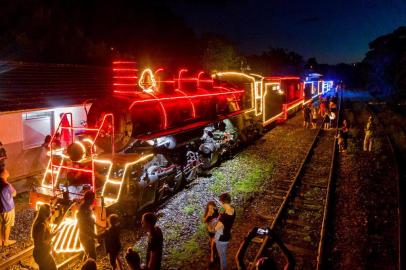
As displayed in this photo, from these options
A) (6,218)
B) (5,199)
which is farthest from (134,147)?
(6,218)

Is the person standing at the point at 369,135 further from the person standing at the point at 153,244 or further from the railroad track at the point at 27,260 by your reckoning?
Answer: the railroad track at the point at 27,260

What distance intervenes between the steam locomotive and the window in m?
1.80

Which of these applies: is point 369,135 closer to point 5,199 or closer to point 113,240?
point 113,240

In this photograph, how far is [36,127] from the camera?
12180 millimetres

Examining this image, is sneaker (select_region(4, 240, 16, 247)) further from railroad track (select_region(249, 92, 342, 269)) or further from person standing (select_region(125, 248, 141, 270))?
railroad track (select_region(249, 92, 342, 269))

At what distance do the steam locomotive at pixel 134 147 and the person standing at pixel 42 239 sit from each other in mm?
1266

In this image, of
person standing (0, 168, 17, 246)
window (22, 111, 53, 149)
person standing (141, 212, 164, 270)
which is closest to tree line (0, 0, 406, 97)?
window (22, 111, 53, 149)

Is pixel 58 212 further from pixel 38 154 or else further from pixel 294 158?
pixel 294 158

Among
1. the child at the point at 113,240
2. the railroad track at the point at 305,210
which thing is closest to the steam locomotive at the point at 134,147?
the child at the point at 113,240

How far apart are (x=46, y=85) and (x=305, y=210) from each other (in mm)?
9752

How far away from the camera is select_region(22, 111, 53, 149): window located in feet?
38.6

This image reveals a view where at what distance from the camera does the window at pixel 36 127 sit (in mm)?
11766

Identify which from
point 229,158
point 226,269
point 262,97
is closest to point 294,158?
point 229,158

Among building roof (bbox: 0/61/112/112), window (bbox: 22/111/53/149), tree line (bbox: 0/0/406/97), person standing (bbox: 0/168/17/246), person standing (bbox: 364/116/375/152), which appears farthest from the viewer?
tree line (bbox: 0/0/406/97)
